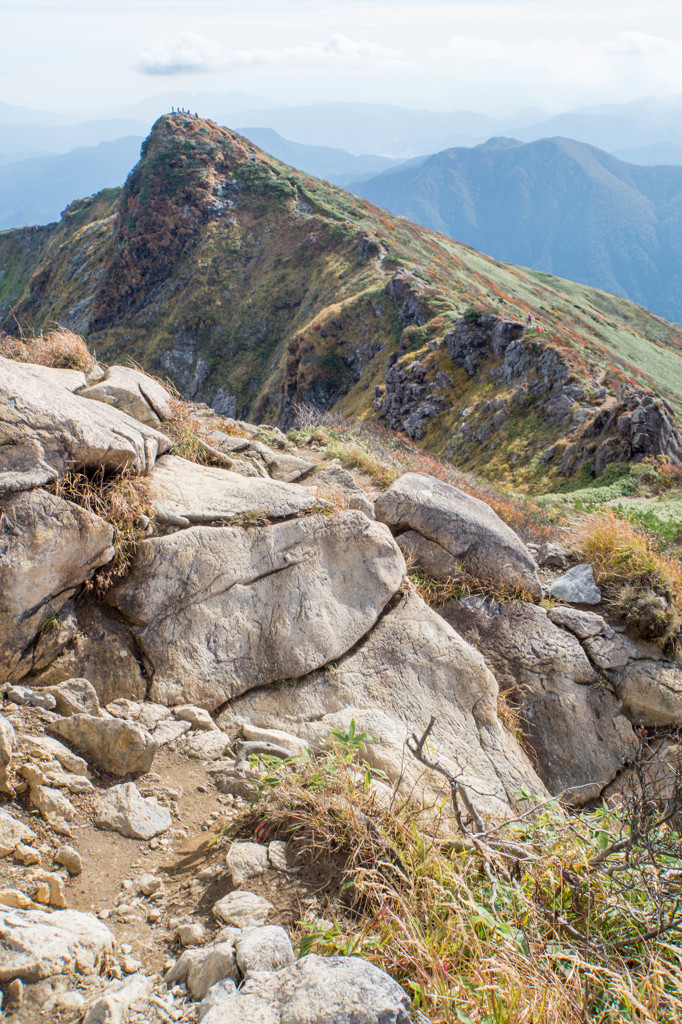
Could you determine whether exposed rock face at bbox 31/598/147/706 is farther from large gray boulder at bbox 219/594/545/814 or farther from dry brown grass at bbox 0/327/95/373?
dry brown grass at bbox 0/327/95/373

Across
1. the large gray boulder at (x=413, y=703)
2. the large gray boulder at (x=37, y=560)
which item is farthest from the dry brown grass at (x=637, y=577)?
the large gray boulder at (x=37, y=560)

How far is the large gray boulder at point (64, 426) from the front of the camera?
17.2 feet

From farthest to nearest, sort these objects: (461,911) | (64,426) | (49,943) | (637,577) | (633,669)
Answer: (637,577), (633,669), (64,426), (461,911), (49,943)

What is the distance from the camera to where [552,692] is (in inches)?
294

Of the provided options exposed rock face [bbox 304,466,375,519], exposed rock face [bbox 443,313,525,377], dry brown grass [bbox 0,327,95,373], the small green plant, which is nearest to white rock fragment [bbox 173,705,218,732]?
the small green plant

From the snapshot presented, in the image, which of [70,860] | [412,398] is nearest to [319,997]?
[70,860]

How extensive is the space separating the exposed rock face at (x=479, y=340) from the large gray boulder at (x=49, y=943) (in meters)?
32.7

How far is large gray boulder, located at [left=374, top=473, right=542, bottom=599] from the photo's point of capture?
8.01 m

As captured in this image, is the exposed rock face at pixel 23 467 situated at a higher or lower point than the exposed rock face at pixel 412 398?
higher

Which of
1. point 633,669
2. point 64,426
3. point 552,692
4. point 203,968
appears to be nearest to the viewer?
point 203,968

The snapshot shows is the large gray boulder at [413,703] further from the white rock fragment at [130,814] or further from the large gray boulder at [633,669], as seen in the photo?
the large gray boulder at [633,669]

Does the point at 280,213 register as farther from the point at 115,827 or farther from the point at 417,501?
the point at 115,827

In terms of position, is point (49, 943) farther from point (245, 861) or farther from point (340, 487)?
point (340, 487)

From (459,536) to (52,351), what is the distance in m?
5.90
